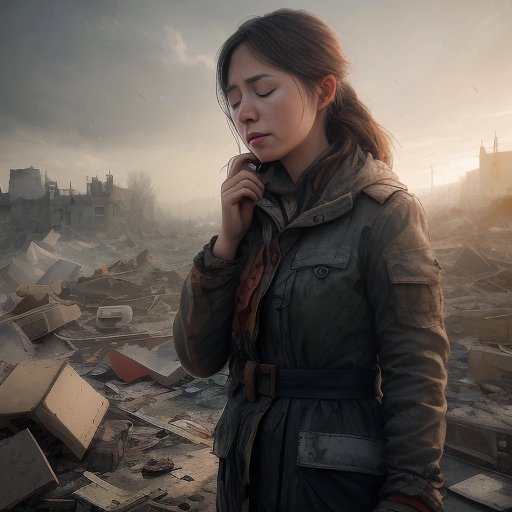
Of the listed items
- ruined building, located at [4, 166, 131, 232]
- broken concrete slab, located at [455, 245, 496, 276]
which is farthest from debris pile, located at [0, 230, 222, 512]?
ruined building, located at [4, 166, 131, 232]

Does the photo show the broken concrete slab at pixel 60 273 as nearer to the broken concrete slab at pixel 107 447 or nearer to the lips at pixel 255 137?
the broken concrete slab at pixel 107 447

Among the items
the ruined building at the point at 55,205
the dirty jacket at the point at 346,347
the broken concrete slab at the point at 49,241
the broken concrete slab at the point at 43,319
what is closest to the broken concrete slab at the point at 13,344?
the broken concrete slab at the point at 43,319

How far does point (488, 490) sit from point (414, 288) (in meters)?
3.36

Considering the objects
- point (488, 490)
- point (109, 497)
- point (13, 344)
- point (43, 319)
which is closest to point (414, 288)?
point (488, 490)

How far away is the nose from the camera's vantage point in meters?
1.35

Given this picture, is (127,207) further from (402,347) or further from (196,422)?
(402,347)

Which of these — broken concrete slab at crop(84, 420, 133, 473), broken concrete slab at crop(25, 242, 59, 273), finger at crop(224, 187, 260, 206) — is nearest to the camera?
finger at crop(224, 187, 260, 206)

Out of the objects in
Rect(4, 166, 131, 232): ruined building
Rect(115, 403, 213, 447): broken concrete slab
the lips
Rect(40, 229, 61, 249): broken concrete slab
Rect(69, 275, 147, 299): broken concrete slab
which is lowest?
Rect(115, 403, 213, 447): broken concrete slab

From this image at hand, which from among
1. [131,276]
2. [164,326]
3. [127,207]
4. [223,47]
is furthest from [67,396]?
[127,207]

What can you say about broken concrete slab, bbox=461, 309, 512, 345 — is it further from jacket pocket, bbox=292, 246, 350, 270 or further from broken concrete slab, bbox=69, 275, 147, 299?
broken concrete slab, bbox=69, 275, 147, 299

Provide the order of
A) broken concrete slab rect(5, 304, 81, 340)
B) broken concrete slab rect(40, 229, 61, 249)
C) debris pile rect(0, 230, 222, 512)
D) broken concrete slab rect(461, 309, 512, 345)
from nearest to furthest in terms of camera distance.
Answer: debris pile rect(0, 230, 222, 512), broken concrete slab rect(461, 309, 512, 345), broken concrete slab rect(5, 304, 81, 340), broken concrete slab rect(40, 229, 61, 249)

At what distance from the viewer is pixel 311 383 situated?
124cm

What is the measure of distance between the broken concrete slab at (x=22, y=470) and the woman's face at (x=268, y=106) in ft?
12.6

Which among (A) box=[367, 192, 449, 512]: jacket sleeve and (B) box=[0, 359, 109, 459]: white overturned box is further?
(B) box=[0, 359, 109, 459]: white overturned box
